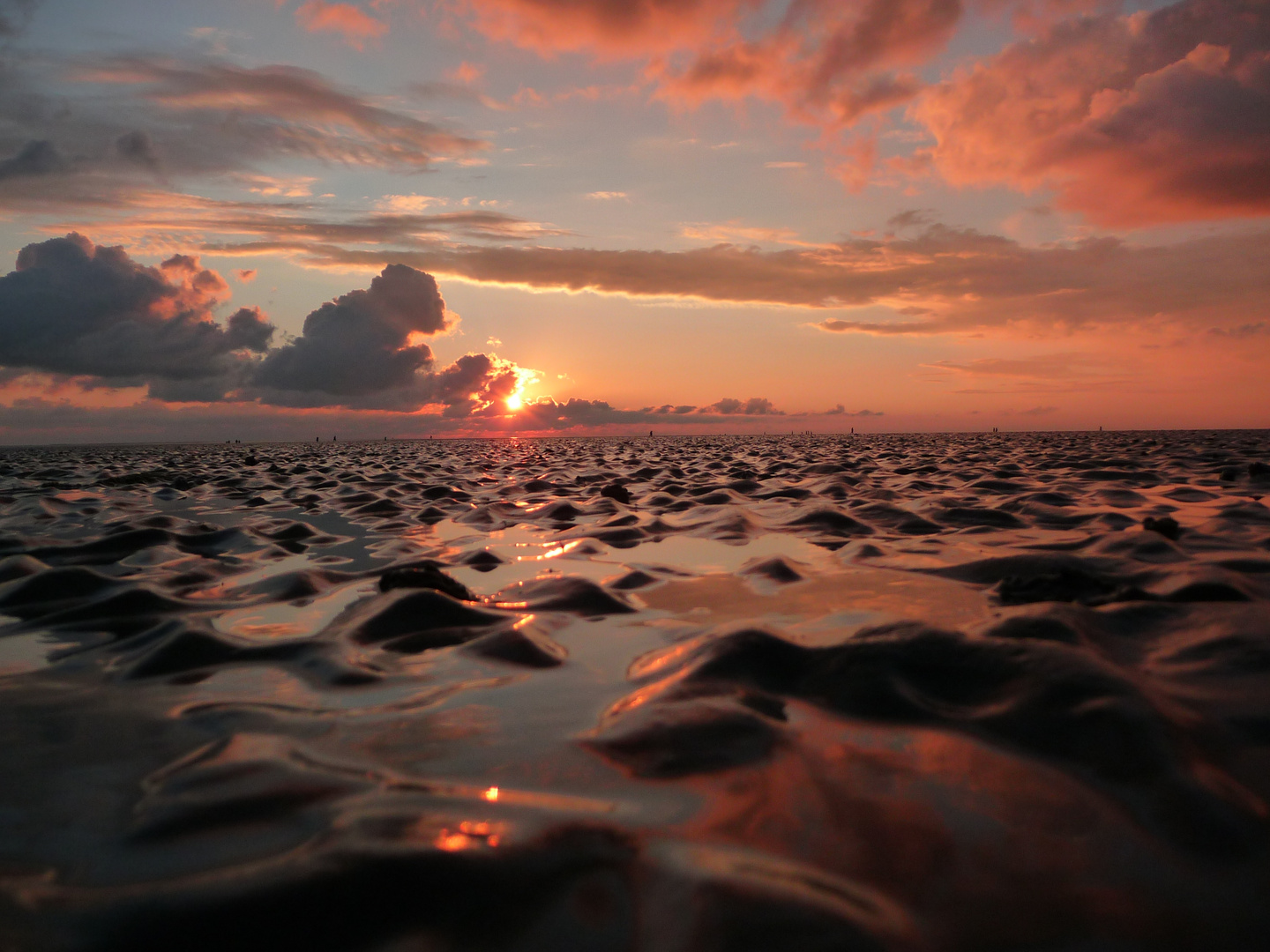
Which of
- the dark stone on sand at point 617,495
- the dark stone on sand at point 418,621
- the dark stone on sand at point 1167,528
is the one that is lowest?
the dark stone on sand at point 617,495

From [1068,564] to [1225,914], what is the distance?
Result: 13.2 ft

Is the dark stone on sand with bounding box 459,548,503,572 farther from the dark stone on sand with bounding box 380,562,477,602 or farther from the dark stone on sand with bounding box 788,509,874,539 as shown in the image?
the dark stone on sand with bounding box 788,509,874,539

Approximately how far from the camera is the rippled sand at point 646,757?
5.61 ft

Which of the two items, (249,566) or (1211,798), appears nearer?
(1211,798)

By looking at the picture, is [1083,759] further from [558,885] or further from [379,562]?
[379,562]

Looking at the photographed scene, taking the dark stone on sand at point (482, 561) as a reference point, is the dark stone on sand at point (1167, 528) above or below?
above

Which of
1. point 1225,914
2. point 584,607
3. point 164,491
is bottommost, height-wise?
point 164,491

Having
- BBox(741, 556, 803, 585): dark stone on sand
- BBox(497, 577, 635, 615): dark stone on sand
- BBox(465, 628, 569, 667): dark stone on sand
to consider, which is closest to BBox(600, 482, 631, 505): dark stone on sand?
BBox(741, 556, 803, 585): dark stone on sand

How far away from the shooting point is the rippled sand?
1.71m

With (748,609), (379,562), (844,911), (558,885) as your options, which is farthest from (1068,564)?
(379,562)

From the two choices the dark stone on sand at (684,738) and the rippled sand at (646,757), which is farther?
the dark stone on sand at (684,738)

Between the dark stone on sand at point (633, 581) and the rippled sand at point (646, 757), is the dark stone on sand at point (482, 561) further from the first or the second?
the dark stone on sand at point (633, 581)

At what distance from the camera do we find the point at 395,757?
8.50 ft

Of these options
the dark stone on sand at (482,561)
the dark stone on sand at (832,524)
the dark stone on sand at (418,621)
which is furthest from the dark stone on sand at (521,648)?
the dark stone on sand at (832,524)
